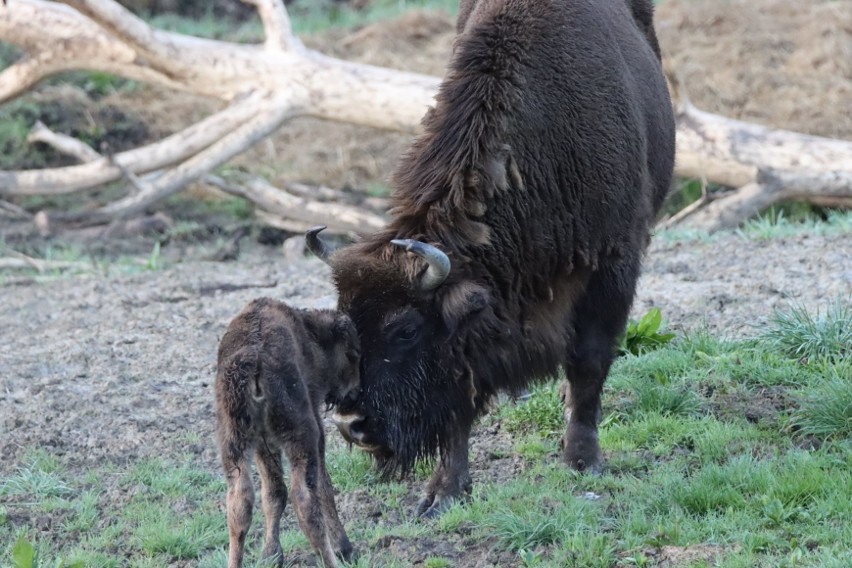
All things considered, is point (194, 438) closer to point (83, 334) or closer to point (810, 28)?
point (83, 334)

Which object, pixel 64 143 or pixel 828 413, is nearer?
pixel 828 413

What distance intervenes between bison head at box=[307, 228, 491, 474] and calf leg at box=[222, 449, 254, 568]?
674mm

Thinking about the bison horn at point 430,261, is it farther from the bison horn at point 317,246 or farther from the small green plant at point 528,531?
the small green plant at point 528,531

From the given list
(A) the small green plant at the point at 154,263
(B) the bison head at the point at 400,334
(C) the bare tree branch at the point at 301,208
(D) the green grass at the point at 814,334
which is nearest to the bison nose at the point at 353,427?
(B) the bison head at the point at 400,334

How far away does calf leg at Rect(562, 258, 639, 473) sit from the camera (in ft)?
18.2

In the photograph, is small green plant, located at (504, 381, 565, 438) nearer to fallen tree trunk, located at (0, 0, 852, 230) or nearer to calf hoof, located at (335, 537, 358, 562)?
calf hoof, located at (335, 537, 358, 562)

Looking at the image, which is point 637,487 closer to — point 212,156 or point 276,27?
point 212,156

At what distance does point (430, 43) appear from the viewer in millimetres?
15445

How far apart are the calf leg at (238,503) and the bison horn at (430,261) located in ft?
3.36

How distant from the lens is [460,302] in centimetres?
485

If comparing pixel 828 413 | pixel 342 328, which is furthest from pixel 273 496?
pixel 828 413

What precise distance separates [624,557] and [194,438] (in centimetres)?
244

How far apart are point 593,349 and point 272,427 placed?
188 centimetres

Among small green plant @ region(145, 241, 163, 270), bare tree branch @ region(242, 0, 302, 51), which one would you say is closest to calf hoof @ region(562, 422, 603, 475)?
small green plant @ region(145, 241, 163, 270)
